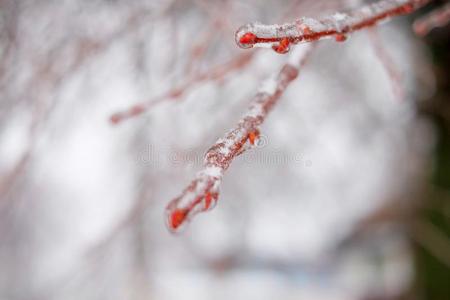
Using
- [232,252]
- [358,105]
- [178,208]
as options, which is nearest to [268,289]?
[232,252]

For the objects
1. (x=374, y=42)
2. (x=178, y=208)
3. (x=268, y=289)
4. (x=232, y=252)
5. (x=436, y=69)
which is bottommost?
(x=178, y=208)

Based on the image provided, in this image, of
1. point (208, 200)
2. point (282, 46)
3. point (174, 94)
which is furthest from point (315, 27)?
point (174, 94)

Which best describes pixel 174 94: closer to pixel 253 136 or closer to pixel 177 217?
pixel 253 136

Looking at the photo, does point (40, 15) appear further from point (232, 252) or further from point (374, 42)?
point (232, 252)

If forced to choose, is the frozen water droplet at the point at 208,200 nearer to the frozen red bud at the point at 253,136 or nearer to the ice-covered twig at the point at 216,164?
the ice-covered twig at the point at 216,164

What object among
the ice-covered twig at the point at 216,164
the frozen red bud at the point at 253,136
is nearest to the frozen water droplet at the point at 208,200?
the ice-covered twig at the point at 216,164
